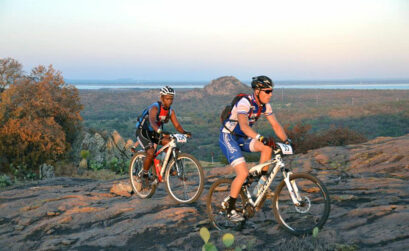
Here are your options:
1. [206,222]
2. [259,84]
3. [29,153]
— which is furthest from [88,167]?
[259,84]

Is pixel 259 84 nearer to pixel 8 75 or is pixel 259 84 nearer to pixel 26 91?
pixel 26 91

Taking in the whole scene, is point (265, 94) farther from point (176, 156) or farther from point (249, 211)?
point (176, 156)

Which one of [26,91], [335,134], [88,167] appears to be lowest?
[88,167]

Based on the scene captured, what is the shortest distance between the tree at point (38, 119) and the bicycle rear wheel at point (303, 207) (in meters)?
18.1

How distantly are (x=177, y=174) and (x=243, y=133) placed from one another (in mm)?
2257

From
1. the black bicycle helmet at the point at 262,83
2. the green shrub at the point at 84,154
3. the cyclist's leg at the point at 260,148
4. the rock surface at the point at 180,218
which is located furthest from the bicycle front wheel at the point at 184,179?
the green shrub at the point at 84,154

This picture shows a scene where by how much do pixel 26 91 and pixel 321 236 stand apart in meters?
22.3

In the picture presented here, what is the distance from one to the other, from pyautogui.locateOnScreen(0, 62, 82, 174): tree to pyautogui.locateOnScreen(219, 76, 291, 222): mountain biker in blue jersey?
17.6 m

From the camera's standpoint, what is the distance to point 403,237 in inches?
218

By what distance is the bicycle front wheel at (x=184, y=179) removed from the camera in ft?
26.1

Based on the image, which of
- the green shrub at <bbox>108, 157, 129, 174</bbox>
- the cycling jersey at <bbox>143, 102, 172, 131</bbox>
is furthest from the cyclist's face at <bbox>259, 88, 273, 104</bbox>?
the green shrub at <bbox>108, 157, 129, 174</bbox>

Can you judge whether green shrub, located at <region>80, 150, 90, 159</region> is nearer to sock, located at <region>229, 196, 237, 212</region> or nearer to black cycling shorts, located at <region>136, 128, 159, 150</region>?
black cycling shorts, located at <region>136, 128, 159, 150</region>

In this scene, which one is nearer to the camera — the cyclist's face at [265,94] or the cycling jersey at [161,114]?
the cyclist's face at [265,94]

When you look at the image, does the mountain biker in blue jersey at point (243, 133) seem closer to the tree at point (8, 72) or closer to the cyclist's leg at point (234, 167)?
the cyclist's leg at point (234, 167)
